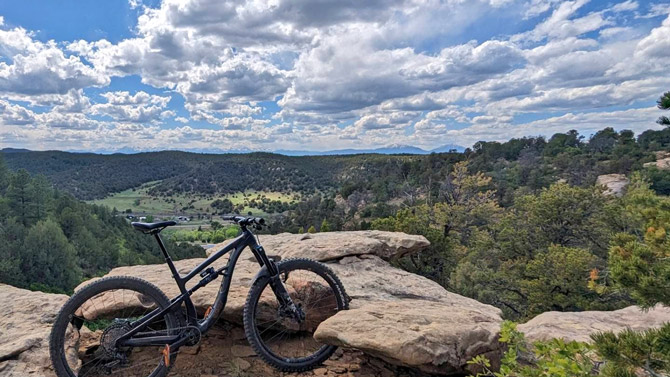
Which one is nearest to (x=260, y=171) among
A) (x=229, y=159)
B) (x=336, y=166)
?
(x=229, y=159)

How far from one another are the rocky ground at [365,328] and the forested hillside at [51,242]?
36285 mm

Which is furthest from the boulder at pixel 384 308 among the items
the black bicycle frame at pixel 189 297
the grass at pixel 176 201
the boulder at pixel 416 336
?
the grass at pixel 176 201

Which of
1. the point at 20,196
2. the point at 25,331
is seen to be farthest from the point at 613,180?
the point at 20,196

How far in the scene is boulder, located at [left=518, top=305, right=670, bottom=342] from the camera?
522 cm

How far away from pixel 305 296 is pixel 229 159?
452 feet

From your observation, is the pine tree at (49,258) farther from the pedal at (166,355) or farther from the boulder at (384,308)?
the pedal at (166,355)

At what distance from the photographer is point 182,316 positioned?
4.18 meters

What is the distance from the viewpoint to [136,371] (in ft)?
14.5

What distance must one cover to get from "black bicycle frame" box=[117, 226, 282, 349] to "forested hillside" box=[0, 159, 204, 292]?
3790cm

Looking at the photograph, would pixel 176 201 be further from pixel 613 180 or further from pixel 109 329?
pixel 109 329

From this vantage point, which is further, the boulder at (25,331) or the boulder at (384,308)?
the boulder at (384,308)

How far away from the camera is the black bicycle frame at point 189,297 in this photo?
13.0 ft

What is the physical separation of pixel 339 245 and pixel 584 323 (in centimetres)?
421

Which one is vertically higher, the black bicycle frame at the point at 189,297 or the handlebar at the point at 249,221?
the handlebar at the point at 249,221
